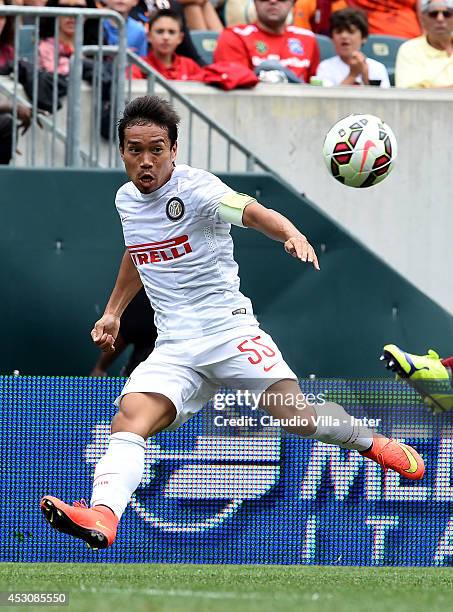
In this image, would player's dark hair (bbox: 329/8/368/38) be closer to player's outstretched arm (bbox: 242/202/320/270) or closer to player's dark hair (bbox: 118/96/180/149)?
player's dark hair (bbox: 118/96/180/149)

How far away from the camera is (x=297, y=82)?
12.2 m

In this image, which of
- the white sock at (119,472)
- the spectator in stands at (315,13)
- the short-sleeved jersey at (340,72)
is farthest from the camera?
the spectator in stands at (315,13)

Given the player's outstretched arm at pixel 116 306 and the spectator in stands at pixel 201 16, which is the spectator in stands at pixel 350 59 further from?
the player's outstretched arm at pixel 116 306

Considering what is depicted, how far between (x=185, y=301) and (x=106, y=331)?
483 millimetres

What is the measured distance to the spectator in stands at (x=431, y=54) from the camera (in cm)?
1254

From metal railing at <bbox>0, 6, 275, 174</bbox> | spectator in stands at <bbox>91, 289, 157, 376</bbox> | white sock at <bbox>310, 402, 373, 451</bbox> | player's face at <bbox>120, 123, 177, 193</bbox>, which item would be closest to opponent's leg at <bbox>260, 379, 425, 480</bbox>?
white sock at <bbox>310, 402, 373, 451</bbox>

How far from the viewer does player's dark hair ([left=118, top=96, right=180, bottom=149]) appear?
20.9 ft

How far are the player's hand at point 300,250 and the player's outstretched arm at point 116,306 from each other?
130 cm

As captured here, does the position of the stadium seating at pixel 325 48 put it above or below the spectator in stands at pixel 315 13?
below

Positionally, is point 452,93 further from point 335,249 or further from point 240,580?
point 240,580

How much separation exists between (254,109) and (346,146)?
146 inches

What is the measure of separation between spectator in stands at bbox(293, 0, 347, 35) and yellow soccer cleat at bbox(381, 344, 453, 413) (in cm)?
651

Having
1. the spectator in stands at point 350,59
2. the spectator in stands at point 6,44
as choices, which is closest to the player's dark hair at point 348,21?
the spectator in stands at point 350,59

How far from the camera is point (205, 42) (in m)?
13.0
